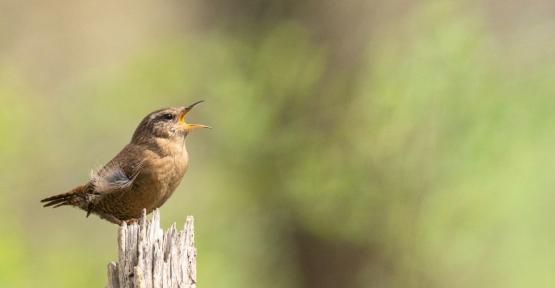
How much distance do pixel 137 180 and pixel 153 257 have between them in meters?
1.52

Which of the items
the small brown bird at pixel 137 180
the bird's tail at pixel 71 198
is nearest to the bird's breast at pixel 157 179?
the small brown bird at pixel 137 180

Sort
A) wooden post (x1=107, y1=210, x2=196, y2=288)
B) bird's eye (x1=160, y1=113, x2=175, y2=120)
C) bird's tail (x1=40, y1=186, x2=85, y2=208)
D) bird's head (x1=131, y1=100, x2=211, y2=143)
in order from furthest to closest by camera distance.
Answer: bird's eye (x1=160, y1=113, x2=175, y2=120) → bird's head (x1=131, y1=100, x2=211, y2=143) → bird's tail (x1=40, y1=186, x2=85, y2=208) → wooden post (x1=107, y1=210, x2=196, y2=288)

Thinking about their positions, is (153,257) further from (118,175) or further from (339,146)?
(339,146)

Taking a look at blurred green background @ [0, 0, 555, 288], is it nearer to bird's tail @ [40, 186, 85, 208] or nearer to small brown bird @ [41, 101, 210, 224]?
bird's tail @ [40, 186, 85, 208]

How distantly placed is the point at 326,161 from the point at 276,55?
5.39ft

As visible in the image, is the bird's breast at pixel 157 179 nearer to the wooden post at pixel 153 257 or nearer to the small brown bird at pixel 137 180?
the small brown bird at pixel 137 180

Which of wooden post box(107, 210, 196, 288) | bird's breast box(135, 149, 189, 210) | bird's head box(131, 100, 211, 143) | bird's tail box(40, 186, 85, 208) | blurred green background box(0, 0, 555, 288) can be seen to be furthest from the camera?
blurred green background box(0, 0, 555, 288)

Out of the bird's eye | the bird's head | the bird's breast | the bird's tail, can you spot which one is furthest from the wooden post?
the bird's eye

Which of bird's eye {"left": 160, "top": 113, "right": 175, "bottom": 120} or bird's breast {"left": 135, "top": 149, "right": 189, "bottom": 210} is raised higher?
bird's eye {"left": 160, "top": 113, "right": 175, "bottom": 120}

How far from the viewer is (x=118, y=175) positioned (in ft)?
22.0

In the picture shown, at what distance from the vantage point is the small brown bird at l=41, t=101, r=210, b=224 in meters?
6.64

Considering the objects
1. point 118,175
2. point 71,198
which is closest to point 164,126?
point 118,175

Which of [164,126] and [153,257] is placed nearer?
[153,257]

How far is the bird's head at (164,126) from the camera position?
277 inches
